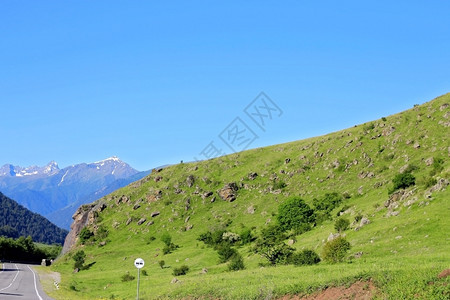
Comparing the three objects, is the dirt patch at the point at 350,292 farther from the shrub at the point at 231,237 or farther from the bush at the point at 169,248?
the bush at the point at 169,248

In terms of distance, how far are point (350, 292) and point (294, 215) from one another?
2959 inches

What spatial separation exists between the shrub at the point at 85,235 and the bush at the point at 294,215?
7389 centimetres

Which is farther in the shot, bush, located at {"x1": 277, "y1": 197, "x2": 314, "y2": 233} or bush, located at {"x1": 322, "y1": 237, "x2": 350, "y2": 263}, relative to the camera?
bush, located at {"x1": 277, "y1": 197, "x2": 314, "y2": 233}

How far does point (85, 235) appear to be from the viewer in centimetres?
14788

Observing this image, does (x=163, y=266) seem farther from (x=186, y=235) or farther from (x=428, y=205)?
(x=428, y=205)

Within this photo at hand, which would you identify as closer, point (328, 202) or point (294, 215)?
point (294, 215)

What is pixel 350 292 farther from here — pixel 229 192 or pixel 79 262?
pixel 229 192

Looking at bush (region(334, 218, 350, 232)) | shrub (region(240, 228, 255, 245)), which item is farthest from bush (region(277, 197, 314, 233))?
bush (region(334, 218, 350, 232))

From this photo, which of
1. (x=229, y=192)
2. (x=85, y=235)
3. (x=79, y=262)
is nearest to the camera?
(x=79, y=262)

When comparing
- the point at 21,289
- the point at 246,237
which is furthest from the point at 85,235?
the point at 21,289

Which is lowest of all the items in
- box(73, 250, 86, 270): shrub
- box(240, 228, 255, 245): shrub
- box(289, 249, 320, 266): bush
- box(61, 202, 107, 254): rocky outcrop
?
box(240, 228, 255, 245): shrub

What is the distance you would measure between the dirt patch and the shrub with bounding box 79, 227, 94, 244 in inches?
5140

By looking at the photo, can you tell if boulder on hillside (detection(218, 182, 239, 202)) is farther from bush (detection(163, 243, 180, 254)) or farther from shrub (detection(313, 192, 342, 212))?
shrub (detection(313, 192, 342, 212))

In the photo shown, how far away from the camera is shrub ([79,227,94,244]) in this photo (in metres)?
147
